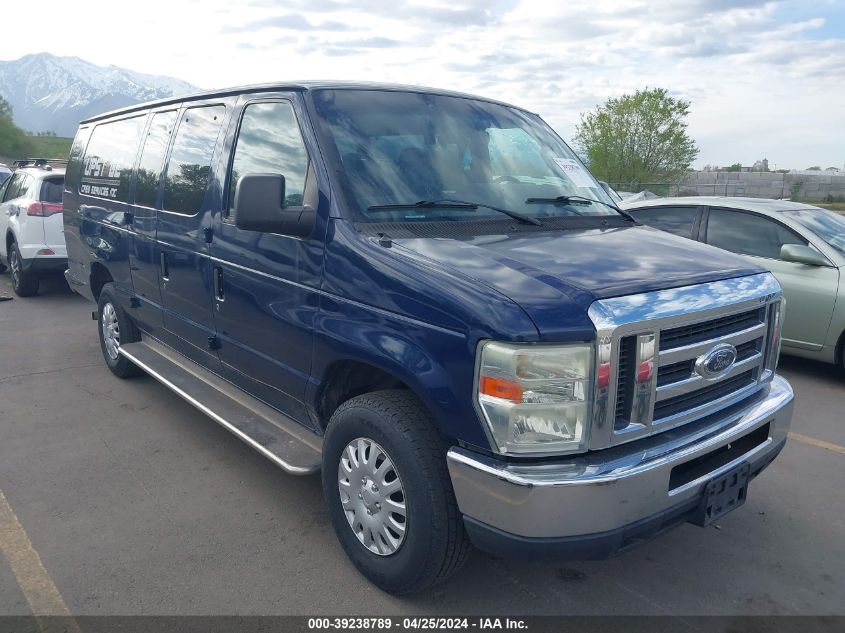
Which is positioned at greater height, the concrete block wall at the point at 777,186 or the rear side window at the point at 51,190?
the rear side window at the point at 51,190

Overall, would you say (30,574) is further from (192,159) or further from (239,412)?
(192,159)

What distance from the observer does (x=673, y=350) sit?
8.73 ft

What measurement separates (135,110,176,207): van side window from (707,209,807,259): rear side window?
16.7ft

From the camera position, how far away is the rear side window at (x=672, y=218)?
7246 millimetres

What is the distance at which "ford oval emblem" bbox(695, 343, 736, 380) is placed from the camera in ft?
9.20

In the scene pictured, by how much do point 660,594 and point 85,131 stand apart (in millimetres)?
Answer: 6225

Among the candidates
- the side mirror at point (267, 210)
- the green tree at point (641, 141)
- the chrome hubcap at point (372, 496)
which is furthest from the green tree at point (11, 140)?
the chrome hubcap at point (372, 496)

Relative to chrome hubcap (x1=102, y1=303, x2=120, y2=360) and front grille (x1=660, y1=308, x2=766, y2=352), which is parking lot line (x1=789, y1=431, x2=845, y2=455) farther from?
chrome hubcap (x1=102, y1=303, x2=120, y2=360)

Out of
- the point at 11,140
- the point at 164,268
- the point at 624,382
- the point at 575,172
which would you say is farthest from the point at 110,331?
the point at 11,140

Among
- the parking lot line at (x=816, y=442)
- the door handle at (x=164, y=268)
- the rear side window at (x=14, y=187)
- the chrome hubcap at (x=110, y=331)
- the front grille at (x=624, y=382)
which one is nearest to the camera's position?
the front grille at (x=624, y=382)

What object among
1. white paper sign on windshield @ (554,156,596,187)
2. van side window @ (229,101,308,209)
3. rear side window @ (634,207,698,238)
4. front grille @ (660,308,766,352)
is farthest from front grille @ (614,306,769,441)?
rear side window @ (634,207,698,238)

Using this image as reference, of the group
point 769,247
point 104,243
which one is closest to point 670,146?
A: point 769,247

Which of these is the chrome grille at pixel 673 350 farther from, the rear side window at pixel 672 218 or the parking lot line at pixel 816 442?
the rear side window at pixel 672 218

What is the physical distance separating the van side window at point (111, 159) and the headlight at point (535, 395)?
153 inches
